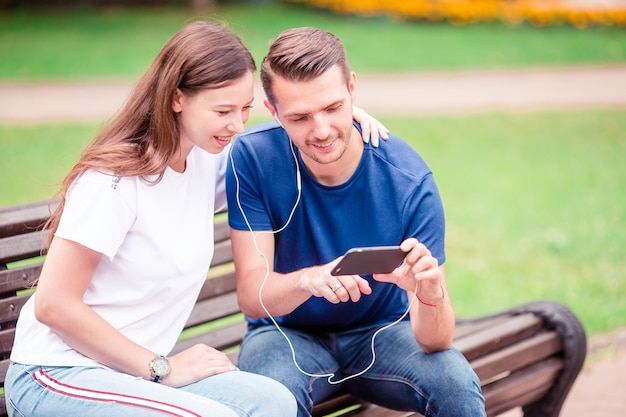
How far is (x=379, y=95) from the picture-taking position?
11820mm

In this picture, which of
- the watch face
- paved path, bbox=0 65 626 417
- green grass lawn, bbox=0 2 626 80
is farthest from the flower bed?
the watch face

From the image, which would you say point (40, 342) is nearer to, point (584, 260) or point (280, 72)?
point (280, 72)

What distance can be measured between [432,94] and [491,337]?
8.67 metres

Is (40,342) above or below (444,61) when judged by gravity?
above

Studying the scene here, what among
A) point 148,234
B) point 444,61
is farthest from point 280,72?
point 444,61

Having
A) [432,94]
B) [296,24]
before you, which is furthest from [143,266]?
[296,24]

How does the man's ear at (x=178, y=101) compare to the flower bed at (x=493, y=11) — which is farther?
the flower bed at (x=493, y=11)

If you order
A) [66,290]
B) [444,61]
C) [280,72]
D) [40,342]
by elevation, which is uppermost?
[280,72]

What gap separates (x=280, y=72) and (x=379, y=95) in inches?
353

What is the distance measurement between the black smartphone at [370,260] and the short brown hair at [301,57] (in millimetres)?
680

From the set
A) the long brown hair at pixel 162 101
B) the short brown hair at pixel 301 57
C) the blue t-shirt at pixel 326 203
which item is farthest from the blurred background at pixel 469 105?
the blue t-shirt at pixel 326 203

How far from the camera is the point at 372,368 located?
3145 mm

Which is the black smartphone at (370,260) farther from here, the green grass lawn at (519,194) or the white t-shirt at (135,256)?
the green grass lawn at (519,194)

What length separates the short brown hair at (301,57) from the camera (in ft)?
9.57
